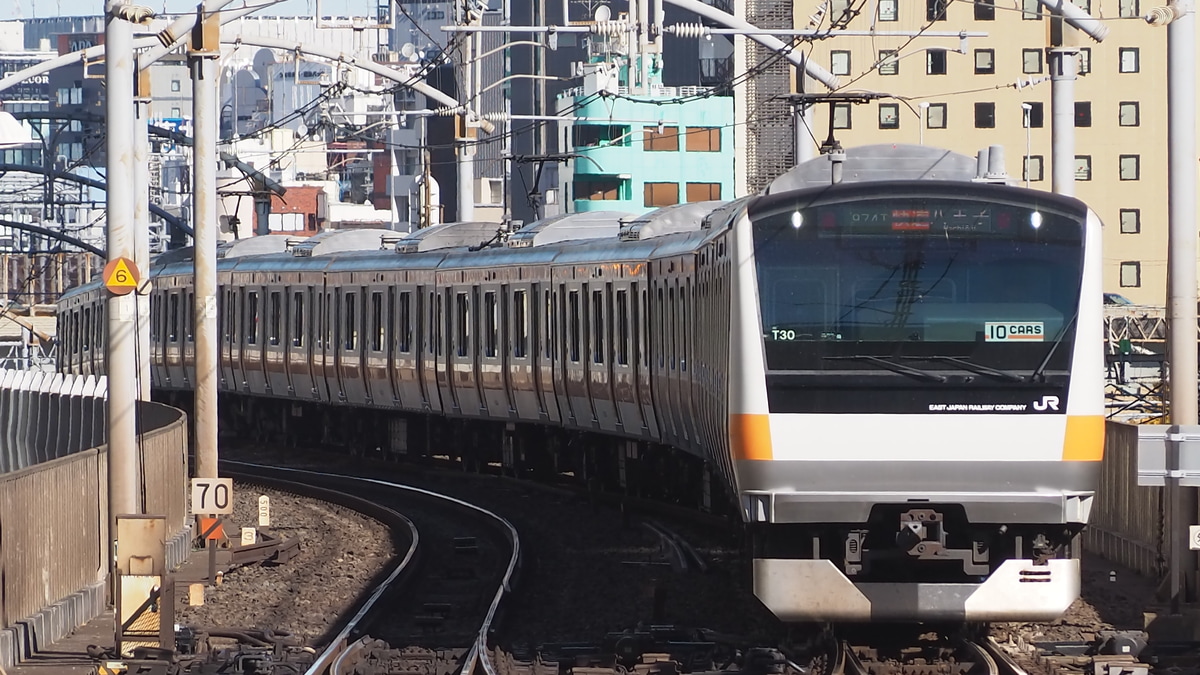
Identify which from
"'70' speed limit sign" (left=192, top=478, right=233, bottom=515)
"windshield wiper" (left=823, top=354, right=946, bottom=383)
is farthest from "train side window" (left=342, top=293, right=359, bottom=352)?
"windshield wiper" (left=823, top=354, right=946, bottom=383)

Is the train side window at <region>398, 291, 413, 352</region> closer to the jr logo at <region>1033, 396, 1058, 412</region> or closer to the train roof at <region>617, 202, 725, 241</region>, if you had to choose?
the train roof at <region>617, 202, 725, 241</region>

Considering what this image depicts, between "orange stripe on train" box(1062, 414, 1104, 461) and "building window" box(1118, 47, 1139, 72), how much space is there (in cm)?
6700

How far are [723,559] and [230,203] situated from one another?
70360mm

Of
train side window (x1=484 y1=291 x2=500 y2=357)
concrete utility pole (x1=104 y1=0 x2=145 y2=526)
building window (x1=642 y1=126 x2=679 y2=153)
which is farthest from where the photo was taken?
building window (x1=642 y1=126 x2=679 y2=153)

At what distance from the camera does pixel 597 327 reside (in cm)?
2212

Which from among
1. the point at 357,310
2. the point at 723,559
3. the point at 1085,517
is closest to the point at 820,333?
the point at 1085,517

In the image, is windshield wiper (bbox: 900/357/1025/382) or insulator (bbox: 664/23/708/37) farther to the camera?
insulator (bbox: 664/23/708/37)

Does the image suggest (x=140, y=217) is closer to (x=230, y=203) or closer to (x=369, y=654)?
(x=369, y=654)

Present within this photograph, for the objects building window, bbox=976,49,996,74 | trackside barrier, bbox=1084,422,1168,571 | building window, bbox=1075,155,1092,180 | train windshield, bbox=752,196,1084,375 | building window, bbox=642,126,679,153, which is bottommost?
trackside barrier, bbox=1084,422,1168,571

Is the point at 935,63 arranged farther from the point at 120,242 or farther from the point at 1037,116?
the point at 120,242

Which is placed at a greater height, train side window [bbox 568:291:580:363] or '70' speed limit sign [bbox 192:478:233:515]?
train side window [bbox 568:291:580:363]

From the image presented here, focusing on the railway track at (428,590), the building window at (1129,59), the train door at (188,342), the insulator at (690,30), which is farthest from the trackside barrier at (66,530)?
the building window at (1129,59)

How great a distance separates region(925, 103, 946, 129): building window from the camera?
7575 cm

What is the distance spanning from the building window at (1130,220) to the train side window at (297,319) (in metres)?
49.7
